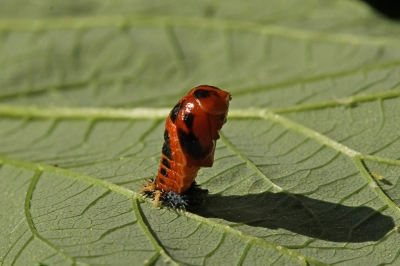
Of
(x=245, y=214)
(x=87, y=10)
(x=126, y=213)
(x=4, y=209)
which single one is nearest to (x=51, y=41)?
(x=87, y=10)

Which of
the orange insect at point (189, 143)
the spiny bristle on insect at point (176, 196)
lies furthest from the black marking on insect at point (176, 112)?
the spiny bristle on insect at point (176, 196)

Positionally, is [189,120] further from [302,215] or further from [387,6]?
[387,6]

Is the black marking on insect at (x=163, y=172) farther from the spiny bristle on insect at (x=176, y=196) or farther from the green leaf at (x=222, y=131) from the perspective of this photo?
the green leaf at (x=222, y=131)

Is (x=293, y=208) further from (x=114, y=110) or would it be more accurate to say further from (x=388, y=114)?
(x=114, y=110)

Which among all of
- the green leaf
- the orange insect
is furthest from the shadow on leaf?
the orange insect

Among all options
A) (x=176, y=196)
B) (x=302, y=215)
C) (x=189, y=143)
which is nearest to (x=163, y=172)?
(x=176, y=196)

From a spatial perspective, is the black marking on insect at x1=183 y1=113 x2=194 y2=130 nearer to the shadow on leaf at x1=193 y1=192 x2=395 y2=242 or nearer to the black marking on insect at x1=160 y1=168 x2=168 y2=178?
the black marking on insect at x1=160 y1=168 x2=168 y2=178
